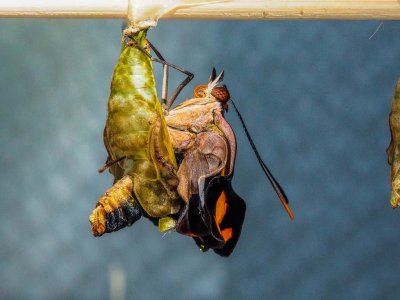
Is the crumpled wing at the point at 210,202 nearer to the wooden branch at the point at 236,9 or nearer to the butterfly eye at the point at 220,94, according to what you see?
the butterfly eye at the point at 220,94

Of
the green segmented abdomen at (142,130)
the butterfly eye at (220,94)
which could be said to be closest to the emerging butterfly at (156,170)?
the green segmented abdomen at (142,130)

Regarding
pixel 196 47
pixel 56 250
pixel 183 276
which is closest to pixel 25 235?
pixel 56 250

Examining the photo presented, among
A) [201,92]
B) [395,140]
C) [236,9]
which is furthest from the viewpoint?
[201,92]

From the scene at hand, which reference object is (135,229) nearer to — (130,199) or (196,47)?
(196,47)

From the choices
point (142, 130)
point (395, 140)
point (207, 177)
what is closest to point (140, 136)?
point (142, 130)

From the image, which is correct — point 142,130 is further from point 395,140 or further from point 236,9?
point 395,140

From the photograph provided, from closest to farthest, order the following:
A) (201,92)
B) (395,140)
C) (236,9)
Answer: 1. (236,9)
2. (395,140)
3. (201,92)

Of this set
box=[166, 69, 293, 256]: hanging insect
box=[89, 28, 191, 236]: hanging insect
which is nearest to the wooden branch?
box=[89, 28, 191, 236]: hanging insect
